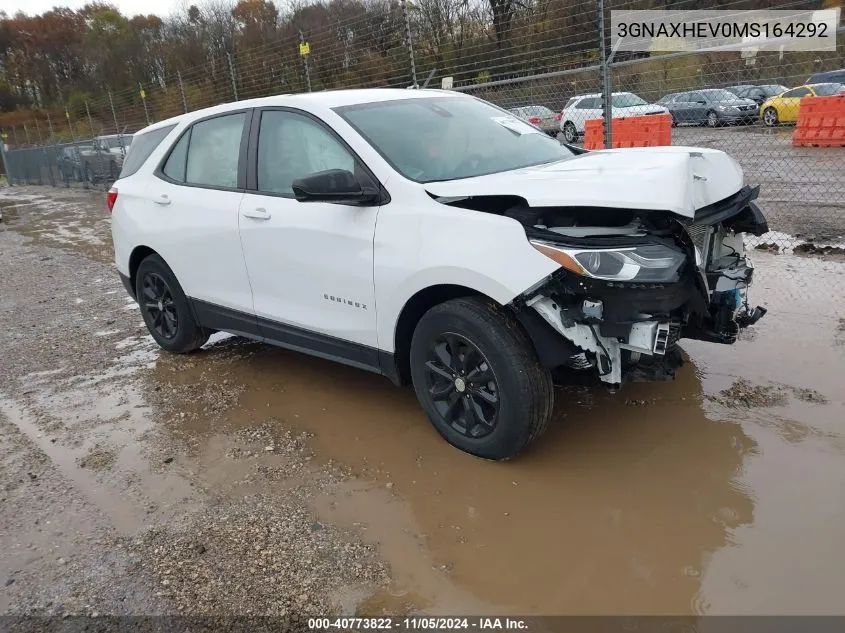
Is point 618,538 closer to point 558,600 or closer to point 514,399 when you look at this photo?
point 558,600

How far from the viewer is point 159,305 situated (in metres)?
5.19

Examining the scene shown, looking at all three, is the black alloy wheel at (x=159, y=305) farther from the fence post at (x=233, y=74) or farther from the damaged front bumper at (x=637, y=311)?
the fence post at (x=233, y=74)

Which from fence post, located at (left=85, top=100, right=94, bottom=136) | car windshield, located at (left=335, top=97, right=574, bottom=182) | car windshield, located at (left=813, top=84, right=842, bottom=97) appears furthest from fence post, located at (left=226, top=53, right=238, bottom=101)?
car windshield, located at (left=813, top=84, right=842, bottom=97)

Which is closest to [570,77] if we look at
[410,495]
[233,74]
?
[410,495]

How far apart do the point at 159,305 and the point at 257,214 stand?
1678 mm

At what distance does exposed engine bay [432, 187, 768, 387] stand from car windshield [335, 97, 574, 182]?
1.70 ft

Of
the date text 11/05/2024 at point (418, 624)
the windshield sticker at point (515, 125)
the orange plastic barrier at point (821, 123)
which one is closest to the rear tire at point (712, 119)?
the orange plastic barrier at point (821, 123)

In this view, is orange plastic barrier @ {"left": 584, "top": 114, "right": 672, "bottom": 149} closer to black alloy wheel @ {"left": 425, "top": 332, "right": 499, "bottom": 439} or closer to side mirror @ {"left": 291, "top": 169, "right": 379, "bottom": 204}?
side mirror @ {"left": 291, "top": 169, "right": 379, "bottom": 204}

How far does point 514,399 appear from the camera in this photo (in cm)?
304

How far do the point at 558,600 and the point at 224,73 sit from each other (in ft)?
52.2

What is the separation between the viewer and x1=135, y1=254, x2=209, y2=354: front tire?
4926mm

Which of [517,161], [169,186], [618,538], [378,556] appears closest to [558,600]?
[618,538]

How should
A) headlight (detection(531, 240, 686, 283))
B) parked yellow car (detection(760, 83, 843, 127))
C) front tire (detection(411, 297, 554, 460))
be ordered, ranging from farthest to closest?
parked yellow car (detection(760, 83, 843, 127)) → front tire (detection(411, 297, 554, 460)) → headlight (detection(531, 240, 686, 283))

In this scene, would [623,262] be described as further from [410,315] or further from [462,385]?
[410,315]
